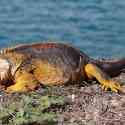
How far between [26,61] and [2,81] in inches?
13.8

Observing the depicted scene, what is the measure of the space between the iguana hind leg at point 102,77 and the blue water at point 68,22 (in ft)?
30.8

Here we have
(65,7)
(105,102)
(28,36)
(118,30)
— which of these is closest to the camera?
(105,102)

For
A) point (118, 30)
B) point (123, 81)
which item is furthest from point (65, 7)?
point (123, 81)

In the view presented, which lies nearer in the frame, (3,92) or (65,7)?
(3,92)

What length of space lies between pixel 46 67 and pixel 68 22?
15.4m

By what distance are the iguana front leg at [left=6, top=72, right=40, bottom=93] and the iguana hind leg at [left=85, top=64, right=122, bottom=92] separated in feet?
2.16

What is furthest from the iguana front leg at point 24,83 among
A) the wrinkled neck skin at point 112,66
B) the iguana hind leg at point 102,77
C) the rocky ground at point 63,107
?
the wrinkled neck skin at point 112,66

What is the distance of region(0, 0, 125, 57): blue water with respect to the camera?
76.6ft

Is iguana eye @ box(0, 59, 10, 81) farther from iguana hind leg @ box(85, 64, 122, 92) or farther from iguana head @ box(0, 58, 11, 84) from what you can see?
iguana hind leg @ box(85, 64, 122, 92)

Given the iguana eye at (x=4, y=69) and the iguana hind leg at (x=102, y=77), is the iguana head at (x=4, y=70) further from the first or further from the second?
the iguana hind leg at (x=102, y=77)

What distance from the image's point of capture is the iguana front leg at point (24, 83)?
11055 millimetres

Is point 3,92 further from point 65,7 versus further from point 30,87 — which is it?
point 65,7

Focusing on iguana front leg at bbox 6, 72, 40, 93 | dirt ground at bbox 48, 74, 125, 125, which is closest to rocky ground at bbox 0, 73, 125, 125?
dirt ground at bbox 48, 74, 125, 125

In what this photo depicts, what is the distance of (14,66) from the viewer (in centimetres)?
1132
